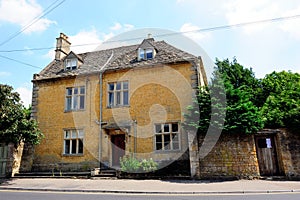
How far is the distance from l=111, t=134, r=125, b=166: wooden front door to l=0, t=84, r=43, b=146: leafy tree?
508 centimetres

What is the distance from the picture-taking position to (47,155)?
1828 cm

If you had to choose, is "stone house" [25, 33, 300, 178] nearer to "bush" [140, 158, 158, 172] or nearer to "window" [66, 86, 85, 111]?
"window" [66, 86, 85, 111]

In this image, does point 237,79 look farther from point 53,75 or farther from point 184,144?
point 53,75

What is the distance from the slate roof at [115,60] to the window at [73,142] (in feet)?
14.7

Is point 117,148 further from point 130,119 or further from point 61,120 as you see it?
point 61,120

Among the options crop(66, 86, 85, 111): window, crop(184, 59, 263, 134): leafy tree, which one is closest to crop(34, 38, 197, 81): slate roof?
crop(66, 86, 85, 111): window

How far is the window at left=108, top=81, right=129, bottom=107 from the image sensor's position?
18.1 metres

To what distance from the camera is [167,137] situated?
16.5 meters

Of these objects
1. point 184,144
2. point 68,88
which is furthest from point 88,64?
point 184,144

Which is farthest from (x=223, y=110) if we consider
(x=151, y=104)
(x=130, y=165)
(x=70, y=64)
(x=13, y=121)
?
(x=70, y=64)

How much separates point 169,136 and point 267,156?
5967 mm

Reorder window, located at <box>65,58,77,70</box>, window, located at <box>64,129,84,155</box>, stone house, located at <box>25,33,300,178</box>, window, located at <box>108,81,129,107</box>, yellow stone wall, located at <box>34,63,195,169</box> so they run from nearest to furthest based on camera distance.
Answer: stone house, located at <box>25,33,300,178</box>
yellow stone wall, located at <box>34,63,195,169</box>
window, located at <box>64,129,84,155</box>
window, located at <box>108,81,129,107</box>
window, located at <box>65,58,77,70</box>

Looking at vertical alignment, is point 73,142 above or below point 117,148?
above

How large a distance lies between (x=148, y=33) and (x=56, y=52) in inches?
347
